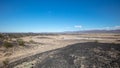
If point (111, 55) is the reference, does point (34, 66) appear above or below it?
below

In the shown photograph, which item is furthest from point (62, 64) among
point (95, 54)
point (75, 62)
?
point (95, 54)

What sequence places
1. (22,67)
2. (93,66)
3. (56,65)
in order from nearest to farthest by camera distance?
(93,66) → (56,65) → (22,67)

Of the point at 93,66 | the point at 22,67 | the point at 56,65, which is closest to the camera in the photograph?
the point at 93,66

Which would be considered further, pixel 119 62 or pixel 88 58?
pixel 88 58

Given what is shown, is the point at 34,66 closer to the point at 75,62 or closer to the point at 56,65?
the point at 56,65

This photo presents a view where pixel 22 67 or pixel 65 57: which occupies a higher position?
pixel 65 57

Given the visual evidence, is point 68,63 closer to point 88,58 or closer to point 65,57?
point 65,57

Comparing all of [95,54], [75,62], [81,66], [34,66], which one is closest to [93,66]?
[81,66]

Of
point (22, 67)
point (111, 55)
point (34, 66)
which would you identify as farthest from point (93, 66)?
point (22, 67)

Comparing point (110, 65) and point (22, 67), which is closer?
point (110, 65)
